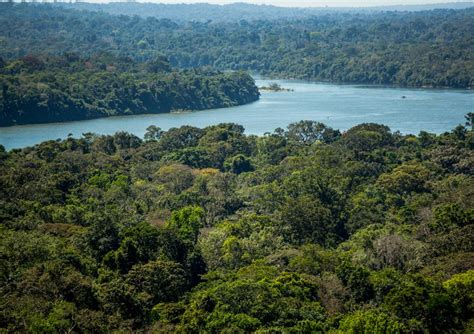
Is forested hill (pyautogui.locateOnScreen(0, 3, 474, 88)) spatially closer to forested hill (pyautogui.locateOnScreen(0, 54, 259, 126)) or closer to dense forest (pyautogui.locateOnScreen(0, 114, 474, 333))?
forested hill (pyautogui.locateOnScreen(0, 54, 259, 126))

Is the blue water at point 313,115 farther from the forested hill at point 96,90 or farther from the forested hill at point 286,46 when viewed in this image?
the forested hill at point 286,46

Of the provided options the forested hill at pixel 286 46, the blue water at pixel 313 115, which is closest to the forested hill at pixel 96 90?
the blue water at pixel 313 115

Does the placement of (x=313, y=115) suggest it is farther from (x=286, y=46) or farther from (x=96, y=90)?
(x=286, y=46)

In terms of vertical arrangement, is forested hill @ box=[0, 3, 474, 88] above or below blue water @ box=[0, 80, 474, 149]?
above

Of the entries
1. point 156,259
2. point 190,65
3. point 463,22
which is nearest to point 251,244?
point 156,259

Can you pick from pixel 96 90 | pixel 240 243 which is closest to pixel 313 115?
pixel 96 90

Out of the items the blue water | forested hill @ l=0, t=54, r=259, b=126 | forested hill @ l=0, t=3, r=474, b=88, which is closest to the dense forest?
the blue water

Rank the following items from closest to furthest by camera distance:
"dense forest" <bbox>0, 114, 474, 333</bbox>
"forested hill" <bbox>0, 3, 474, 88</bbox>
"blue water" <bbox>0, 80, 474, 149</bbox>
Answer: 1. "dense forest" <bbox>0, 114, 474, 333</bbox>
2. "blue water" <bbox>0, 80, 474, 149</bbox>
3. "forested hill" <bbox>0, 3, 474, 88</bbox>
